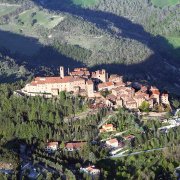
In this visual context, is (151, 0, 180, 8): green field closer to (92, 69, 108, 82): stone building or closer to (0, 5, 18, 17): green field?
(0, 5, 18, 17): green field

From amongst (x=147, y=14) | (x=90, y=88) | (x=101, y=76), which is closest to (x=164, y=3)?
(x=147, y=14)

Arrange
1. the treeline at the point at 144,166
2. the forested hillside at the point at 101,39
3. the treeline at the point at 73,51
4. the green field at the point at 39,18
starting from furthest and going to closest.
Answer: the green field at the point at 39,18, the treeline at the point at 73,51, the forested hillside at the point at 101,39, the treeline at the point at 144,166

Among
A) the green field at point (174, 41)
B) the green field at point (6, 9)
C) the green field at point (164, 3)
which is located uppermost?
the green field at point (164, 3)

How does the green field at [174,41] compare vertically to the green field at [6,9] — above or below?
below

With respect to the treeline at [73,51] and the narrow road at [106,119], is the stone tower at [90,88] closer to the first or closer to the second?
the narrow road at [106,119]

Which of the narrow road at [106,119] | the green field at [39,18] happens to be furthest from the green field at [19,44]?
the narrow road at [106,119]

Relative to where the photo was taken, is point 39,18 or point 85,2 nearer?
point 39,18

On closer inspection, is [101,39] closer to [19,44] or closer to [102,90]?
[19,44]
